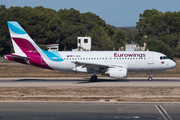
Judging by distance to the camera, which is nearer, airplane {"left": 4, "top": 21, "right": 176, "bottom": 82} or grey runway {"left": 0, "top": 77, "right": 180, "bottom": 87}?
grey runway {"left": 0, "top": 77, "right": 180, "bottom": 87}

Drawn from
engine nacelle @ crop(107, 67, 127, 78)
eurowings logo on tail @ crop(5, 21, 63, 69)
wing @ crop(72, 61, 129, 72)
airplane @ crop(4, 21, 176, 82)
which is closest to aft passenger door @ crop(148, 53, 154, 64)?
airplane @ crop(4, 21, 176, 82)

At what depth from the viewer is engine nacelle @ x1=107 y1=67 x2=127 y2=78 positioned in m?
27.8

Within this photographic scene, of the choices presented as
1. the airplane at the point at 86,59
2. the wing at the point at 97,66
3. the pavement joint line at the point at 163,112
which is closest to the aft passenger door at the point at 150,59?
the airplane at the point at 86,59

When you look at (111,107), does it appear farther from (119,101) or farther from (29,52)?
(29,52)

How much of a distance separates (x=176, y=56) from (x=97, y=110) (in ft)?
257

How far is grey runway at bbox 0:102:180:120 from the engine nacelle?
11.1 m

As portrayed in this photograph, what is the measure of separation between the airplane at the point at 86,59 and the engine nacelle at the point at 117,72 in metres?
0.93

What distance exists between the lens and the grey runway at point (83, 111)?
13575 millimetres

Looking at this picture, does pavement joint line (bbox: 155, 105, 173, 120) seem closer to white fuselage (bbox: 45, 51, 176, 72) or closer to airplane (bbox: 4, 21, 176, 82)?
airplane (bbox: 4, 21, 176, 82)

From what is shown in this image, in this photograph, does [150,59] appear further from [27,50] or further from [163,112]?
[163,112]

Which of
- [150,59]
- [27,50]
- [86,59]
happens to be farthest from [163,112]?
[27,50]

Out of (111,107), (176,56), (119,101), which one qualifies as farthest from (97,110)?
(176,56)

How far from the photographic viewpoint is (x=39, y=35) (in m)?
90.9

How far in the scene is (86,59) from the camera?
99.1ft
